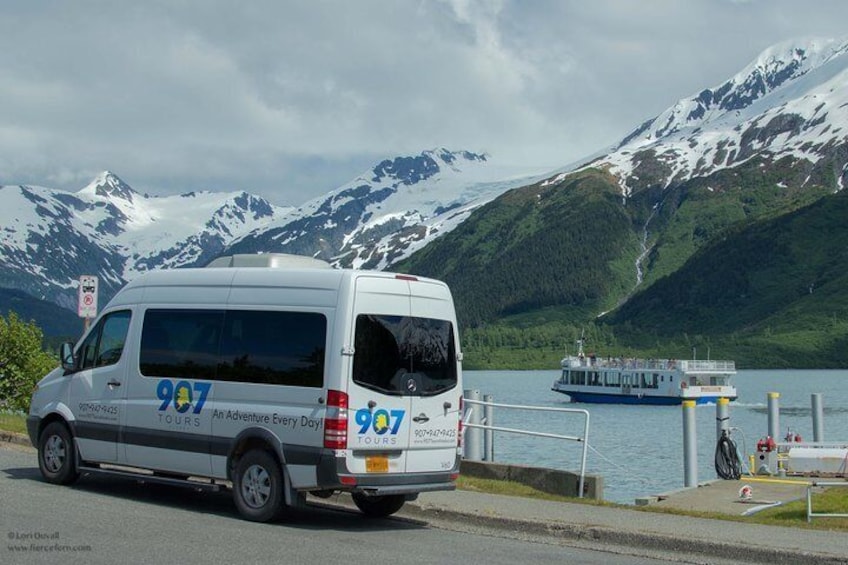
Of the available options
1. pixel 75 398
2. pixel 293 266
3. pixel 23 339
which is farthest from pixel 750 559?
pixel 23 339

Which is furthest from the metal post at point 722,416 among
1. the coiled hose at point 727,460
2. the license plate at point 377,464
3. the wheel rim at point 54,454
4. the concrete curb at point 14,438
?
the concrete curb at point 14,438

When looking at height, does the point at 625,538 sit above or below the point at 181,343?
below

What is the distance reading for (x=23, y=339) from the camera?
30.3 meters

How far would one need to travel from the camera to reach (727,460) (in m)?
23.7

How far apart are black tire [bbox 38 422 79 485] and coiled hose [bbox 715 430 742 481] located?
45.6 ft

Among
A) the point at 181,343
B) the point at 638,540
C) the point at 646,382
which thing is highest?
the point at 646,382

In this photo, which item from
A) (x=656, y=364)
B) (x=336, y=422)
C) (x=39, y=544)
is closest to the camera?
(x=39, y=544)

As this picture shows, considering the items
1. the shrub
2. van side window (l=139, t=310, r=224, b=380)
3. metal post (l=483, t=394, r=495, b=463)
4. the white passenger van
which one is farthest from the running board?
the shrub

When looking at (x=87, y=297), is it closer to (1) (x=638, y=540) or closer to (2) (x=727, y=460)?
(2) (x=727, y=460)

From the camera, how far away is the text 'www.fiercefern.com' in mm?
12094

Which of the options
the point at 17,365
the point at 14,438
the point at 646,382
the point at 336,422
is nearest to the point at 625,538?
the point at 336,422

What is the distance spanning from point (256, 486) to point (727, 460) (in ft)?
41.3

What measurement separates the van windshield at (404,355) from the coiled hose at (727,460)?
1009cm

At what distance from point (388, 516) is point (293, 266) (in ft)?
13.8
